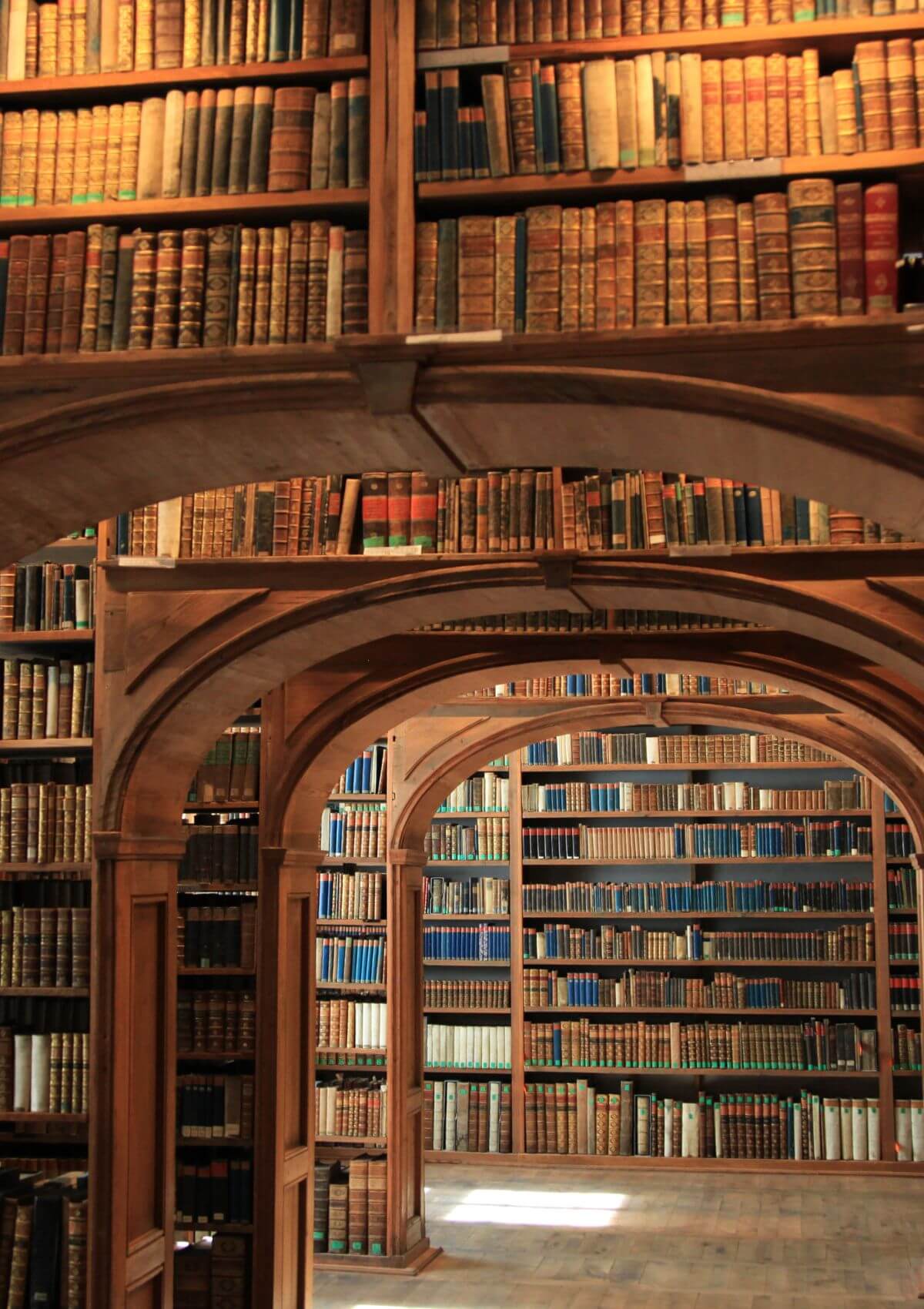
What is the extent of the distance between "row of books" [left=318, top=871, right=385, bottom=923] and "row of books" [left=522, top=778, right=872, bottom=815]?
207 cm

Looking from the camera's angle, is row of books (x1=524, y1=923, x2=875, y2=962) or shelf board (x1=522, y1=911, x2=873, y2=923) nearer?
row of books (x1=524, y1=923, x2=875, y2=962)

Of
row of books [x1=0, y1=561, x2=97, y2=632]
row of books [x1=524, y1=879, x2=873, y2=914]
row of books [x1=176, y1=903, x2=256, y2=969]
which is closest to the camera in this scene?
row of books [x1=0, y1=561, x2=97, y2=632]

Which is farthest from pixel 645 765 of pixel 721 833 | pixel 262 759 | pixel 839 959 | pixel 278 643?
pixel 278 643

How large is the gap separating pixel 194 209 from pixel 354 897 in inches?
286

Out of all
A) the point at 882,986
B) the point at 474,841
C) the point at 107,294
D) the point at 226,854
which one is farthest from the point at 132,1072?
the point at 882,986

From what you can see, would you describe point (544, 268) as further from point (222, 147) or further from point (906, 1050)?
point (906, 1050)

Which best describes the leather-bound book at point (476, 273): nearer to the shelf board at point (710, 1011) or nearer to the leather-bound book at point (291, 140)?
the leather-bound book at point (291, 140)

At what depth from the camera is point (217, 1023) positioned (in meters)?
6.80

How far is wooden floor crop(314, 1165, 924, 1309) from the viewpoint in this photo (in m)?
7.91

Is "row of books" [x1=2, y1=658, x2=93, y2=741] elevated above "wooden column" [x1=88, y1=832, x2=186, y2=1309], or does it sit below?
above

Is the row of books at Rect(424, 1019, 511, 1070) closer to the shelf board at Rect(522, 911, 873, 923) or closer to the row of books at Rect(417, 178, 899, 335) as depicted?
the shelf board at Rect(522, 911, 873, 923)

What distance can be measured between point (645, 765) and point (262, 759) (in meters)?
5.49

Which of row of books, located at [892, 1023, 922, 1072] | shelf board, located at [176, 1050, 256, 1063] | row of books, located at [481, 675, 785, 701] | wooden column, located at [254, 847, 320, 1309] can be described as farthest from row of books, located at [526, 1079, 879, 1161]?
shelf board, located at [176, 1050, 256, 1063]

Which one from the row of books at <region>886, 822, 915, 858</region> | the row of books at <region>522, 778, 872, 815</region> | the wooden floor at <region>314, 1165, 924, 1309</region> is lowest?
the wooden floor at <region>314, 1165, 924, 1309</region>
